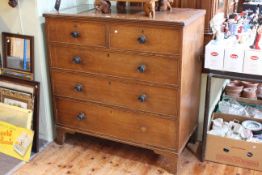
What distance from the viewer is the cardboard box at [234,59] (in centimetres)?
187

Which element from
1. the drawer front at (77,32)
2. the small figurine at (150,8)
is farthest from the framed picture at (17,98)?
the small figurine at (150,8)

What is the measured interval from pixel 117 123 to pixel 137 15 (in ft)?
2.24

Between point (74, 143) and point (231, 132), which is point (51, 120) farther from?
point (231, 132)

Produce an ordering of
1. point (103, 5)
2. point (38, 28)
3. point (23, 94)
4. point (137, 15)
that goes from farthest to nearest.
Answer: point (23, 94) → point (38, 28) → point (103, 5) → point (137, 15)

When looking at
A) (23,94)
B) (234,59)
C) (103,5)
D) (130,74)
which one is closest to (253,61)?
(234,59)

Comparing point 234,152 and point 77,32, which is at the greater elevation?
point 77,32

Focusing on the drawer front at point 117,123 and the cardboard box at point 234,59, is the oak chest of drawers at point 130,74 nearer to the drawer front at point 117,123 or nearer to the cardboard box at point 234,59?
the drawer front at point 117,123

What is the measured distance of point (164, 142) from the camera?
2023 mm

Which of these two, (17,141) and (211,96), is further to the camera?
(211,96)

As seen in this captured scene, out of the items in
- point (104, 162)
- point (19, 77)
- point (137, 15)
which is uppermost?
point (137, 15)

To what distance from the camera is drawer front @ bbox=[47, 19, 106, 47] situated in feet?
6.39

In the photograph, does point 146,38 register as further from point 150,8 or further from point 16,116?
point 16,116

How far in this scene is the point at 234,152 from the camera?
2102mm

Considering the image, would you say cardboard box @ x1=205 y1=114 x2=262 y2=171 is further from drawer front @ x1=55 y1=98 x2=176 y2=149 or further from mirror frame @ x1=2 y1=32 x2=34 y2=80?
mirror frame @ x1=2 y1=32 x2=34 y2=80
